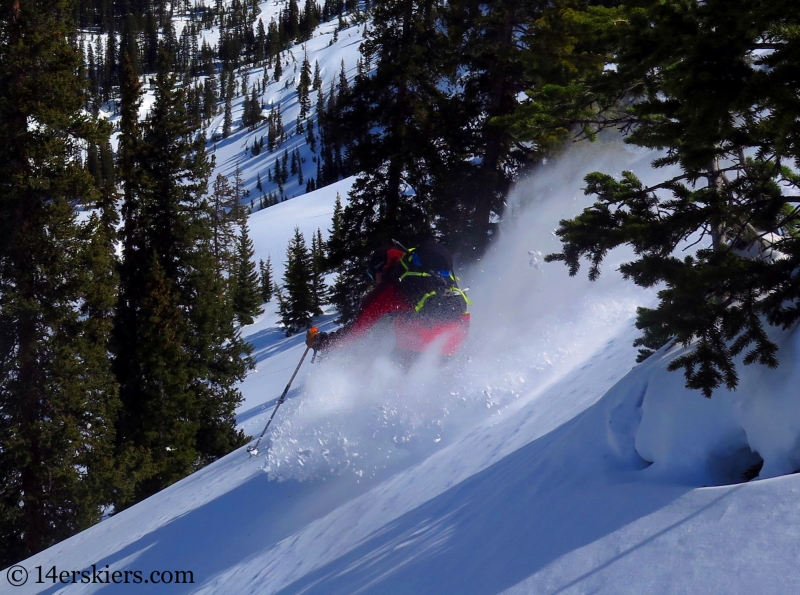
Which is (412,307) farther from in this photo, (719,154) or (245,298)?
(245,298)

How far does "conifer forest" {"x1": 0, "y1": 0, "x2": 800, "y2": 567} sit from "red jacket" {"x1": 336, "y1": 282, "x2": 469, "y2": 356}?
2.62m

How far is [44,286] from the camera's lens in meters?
13.6

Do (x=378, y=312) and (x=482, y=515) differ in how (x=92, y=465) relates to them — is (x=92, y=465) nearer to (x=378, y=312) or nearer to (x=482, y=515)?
(x=378, y=312)

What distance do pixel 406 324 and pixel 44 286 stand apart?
9.50 m

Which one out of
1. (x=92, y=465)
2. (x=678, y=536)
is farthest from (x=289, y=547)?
(x=92, y=465)

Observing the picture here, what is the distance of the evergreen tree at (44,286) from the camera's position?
13.0 meters

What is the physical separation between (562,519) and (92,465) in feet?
44.2

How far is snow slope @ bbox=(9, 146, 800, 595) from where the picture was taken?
3.38m

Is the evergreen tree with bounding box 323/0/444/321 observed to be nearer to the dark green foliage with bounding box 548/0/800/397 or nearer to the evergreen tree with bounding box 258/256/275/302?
Answer: the dark green foliage with bounding box 548/0/800/397

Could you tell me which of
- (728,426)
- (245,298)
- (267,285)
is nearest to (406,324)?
(728,426)

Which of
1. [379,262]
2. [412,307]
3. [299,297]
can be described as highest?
[379,262]

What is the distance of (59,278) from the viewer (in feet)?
45.1

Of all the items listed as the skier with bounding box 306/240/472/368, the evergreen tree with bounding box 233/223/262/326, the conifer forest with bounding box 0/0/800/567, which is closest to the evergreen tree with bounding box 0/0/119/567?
the conifer forest with bounding box 0/0/800/567

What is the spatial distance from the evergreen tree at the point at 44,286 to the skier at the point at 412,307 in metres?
7.88
